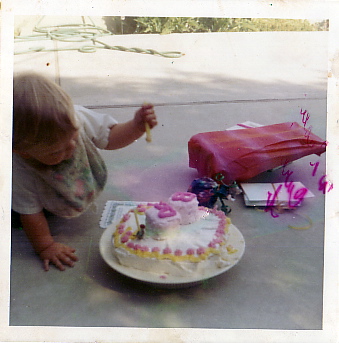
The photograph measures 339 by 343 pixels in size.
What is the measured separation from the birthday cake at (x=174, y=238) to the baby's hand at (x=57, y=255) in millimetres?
108

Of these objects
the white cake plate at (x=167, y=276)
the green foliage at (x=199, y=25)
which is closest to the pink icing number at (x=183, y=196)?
the white cake plate at (x=167, y=276)

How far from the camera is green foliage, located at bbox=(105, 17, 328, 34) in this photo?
3.40 ft

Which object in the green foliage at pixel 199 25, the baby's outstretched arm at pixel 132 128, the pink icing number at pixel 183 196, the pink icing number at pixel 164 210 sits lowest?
the pink icing number at pixel 164 210

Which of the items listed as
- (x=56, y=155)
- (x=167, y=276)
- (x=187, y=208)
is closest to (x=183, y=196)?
(x=187, y=208)

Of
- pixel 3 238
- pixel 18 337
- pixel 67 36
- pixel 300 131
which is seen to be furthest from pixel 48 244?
pixel 300 131

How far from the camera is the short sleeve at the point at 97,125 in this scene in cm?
103

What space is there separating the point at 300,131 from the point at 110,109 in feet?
1.47

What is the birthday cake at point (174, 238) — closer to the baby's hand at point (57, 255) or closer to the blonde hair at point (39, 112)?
the baby's hand at point (57, 255)

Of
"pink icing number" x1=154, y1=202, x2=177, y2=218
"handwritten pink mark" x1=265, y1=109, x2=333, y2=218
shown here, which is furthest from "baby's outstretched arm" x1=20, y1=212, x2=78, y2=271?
"handwritten pink mark" x1=265, y1=109, x2=333, y2=218

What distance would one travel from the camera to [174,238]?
3.26 ft

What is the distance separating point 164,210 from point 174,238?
0.22 feet

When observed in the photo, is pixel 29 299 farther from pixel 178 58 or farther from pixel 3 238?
pixel 178 58

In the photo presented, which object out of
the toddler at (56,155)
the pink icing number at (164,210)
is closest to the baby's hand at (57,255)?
the toddler at (56,155)

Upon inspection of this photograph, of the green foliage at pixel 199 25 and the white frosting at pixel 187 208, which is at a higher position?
the green foliage at pixel 199 25
